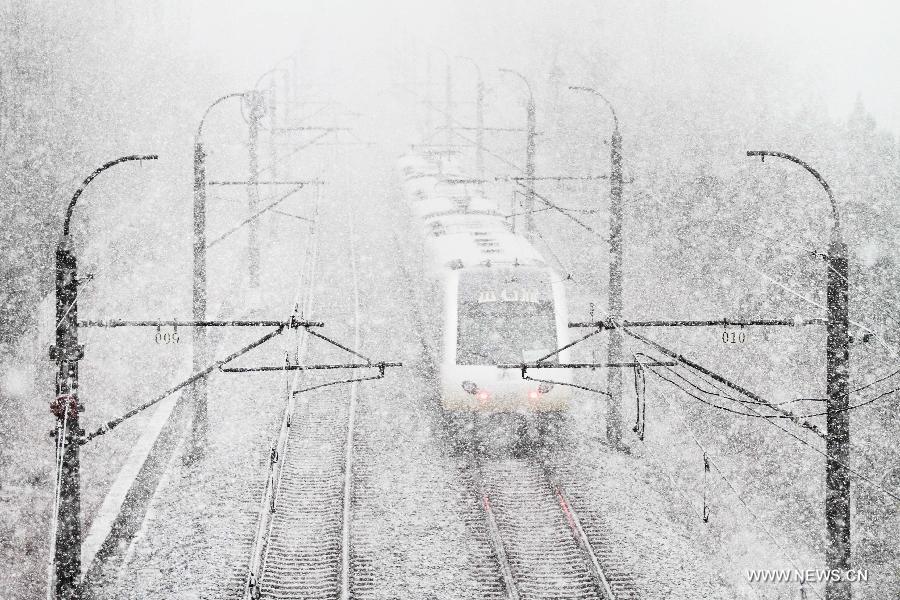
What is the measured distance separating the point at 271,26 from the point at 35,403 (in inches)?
3107

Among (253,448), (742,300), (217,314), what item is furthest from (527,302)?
(217,314)

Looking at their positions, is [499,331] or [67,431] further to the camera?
[499,331]

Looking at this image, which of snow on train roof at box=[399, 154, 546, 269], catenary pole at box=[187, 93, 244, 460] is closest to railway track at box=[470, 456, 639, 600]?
snow on train roof at box=[399, 154, 546, 269]

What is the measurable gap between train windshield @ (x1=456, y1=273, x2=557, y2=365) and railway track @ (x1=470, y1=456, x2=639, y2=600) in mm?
2057

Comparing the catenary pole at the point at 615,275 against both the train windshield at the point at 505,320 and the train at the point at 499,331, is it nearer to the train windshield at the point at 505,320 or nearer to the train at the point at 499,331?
the train at the point at 499,331

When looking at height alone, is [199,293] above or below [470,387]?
above

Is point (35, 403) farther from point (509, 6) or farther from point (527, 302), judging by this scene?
point (509, 6)

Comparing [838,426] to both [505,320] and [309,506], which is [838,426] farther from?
[309,506]

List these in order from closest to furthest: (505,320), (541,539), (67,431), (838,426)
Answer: (67,431), (838,426), (541,539), (505,320)

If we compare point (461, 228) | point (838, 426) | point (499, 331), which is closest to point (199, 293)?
point (499, 331)

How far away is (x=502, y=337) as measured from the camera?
1600cm

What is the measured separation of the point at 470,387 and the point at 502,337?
112 cm

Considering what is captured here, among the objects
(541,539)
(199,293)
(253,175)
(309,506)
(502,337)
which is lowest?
(541,539)

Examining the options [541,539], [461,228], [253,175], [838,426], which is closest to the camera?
[838,426]
